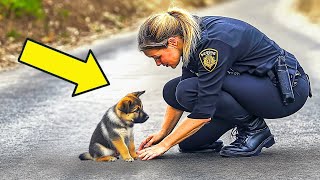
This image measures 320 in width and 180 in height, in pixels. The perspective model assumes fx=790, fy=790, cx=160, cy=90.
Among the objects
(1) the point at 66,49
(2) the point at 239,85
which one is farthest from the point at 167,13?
(1) the point at 66,49

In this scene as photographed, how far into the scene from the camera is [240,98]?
583 centimetres

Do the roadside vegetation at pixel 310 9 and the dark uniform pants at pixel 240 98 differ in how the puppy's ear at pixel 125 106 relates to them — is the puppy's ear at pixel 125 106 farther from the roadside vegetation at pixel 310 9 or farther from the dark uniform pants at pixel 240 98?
the roadside vegetation at pixel 310 9

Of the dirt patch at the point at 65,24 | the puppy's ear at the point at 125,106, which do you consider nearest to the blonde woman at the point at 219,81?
the puppy's ear at the point at 125,106

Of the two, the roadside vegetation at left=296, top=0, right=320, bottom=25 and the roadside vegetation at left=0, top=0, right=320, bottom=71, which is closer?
the roadside vegetation at left=0, top=0, right=320, bottom=71

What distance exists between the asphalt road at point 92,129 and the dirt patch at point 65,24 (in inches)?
97.9

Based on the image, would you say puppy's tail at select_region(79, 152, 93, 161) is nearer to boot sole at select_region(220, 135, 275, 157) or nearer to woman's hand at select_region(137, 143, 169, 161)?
woman's hand at select_region(137, 143, 169, 161)

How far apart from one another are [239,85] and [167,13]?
2.51ft

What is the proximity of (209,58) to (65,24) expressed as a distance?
13312 millimetres

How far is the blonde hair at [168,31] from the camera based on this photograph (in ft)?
17.9

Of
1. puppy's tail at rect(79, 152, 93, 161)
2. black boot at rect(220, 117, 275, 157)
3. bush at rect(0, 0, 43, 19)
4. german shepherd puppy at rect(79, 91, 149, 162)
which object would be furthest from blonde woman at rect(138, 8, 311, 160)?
bush at rect(0, 0, 43, 19)

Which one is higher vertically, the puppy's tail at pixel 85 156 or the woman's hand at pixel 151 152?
the woman's hand at pixel 151 152

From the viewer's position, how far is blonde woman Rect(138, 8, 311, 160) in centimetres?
549

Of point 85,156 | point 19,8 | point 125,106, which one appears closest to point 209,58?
point 125,106

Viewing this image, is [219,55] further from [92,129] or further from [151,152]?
[92,129]
